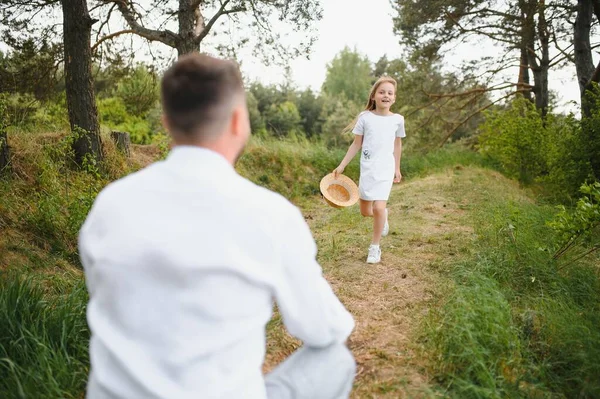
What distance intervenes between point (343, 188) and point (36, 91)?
5.80 m

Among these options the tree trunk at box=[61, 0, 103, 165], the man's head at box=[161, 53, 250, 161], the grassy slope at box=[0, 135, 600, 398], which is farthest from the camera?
the tree trunk at box=[61, 0, 103, 165]

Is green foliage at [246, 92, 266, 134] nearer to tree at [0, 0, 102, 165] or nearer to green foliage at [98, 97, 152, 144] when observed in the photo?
green foliage at [98, 97, 152, 144]

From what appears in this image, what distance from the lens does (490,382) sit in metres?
2.37

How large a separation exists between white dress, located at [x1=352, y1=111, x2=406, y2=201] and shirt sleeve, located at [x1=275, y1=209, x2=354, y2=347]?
3.58 metres

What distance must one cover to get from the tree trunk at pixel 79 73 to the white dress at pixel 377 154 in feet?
12.8

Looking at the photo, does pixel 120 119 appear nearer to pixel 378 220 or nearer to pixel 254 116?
pixel 254 116

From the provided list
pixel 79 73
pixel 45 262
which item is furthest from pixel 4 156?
pixel 45 262

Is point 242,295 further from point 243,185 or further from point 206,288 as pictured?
point 243,185

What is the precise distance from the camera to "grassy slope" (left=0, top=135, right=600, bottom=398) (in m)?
2.47

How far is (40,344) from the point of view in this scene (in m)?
2.32

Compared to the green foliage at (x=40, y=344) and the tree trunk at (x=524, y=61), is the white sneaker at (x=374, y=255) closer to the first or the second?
the green foliage at (x=40, y=344)

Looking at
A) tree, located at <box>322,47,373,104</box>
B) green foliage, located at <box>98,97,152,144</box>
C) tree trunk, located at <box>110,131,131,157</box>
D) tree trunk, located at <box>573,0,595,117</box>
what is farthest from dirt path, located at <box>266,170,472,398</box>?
tree, located at <box>322,47,373,104</box>

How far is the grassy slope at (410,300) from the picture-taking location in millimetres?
2471

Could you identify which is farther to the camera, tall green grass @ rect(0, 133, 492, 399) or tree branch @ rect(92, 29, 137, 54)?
tree branch @ rect(92, 29, 137, 54)
